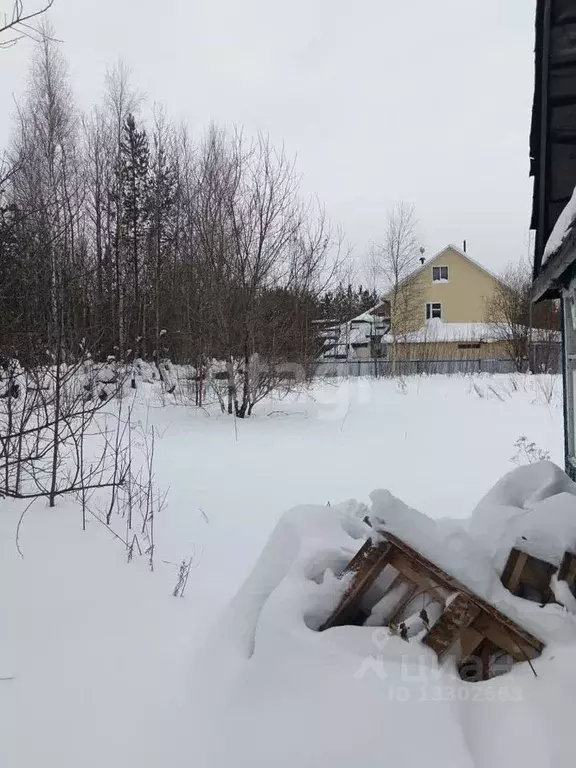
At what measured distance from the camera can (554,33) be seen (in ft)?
12.4

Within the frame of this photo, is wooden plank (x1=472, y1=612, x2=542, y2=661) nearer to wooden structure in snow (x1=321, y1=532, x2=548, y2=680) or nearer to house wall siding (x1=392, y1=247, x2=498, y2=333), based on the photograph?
wooden structure in snow (x1=321, y1=532, x2=548, y2=680)

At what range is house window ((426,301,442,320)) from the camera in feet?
100

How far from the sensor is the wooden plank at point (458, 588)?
198 cm

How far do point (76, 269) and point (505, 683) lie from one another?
5.63 m

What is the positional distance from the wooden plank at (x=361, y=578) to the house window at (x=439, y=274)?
2999 cm

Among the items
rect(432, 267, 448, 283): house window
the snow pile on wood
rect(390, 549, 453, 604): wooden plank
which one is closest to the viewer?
the snow pile on wood

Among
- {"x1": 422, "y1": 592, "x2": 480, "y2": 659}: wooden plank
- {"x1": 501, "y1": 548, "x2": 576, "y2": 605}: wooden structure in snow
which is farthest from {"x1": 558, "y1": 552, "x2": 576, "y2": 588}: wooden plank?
{"x1": 422, "y1": 592, "x2": 480, "y2": 659}: wooden plank

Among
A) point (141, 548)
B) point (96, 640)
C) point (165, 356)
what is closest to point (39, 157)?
point (165, 356)

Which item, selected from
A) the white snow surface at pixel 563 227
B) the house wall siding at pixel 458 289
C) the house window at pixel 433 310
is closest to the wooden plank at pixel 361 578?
the white snow surface at pixel 563 227

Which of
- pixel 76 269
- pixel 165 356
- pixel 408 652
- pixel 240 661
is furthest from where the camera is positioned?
pixel 165 356

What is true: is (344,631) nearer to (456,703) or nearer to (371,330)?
(456,703)

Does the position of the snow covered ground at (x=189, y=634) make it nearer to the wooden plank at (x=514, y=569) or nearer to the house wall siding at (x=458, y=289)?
the wooden plank at (x=514, y=569)

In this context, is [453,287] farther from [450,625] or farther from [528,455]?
[450,625]

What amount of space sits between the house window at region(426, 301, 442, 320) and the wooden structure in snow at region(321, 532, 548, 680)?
2961cm
